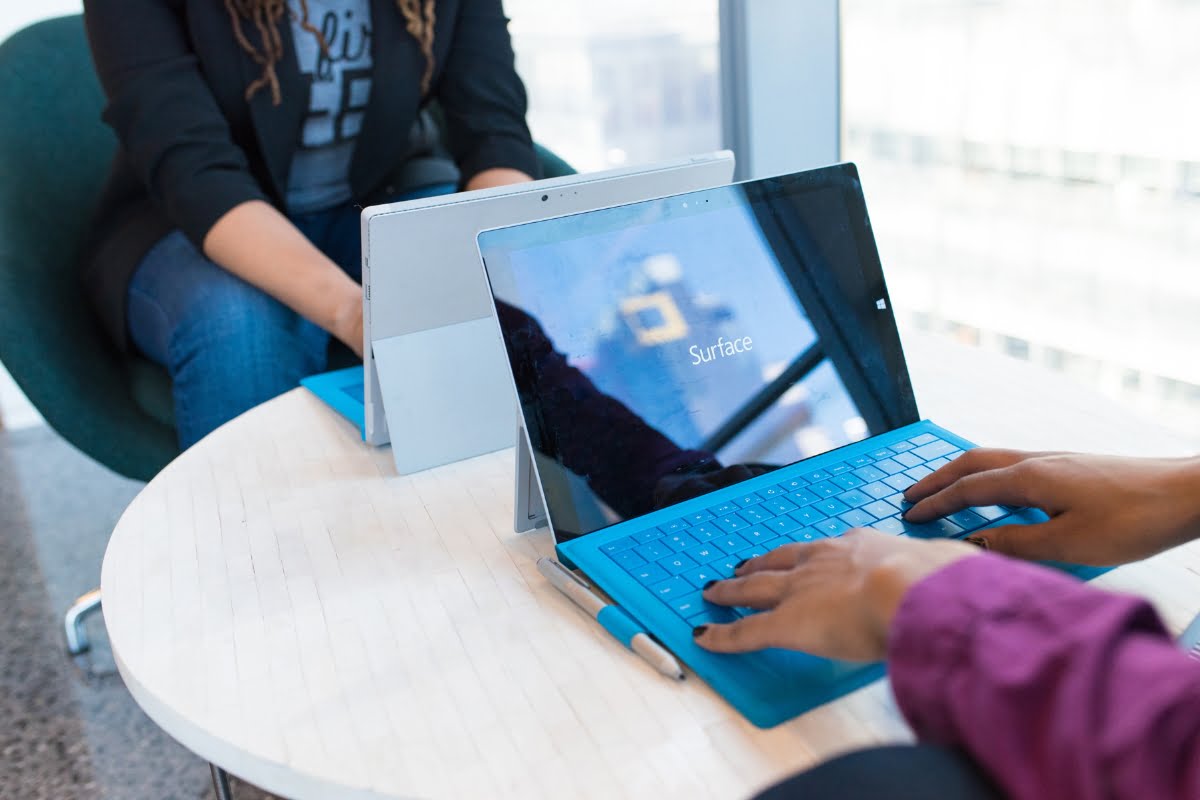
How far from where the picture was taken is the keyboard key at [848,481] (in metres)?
0.82

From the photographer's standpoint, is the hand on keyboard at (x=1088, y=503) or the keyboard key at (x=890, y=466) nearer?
the hand on keyboard at (x=1088, y=503)

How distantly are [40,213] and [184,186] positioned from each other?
349 mm

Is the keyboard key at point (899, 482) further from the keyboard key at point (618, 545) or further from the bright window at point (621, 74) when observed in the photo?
the bright window at point (621, 74)

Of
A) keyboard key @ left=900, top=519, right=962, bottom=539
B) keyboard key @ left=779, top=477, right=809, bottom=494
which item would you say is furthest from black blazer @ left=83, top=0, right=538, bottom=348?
keyboard key @ left=900, top=519, right=962, bottom=539

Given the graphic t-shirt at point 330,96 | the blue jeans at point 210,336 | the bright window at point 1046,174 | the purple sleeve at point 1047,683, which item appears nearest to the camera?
the purple sleeve at point 1047,683

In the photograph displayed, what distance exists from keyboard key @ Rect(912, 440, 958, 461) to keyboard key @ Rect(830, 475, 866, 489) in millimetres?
71

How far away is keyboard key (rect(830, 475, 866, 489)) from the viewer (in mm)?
821

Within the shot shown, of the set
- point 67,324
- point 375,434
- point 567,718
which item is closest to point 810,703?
point 567,718

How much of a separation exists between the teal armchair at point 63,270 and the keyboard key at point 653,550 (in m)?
0.95

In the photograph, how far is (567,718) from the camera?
2.01 ft

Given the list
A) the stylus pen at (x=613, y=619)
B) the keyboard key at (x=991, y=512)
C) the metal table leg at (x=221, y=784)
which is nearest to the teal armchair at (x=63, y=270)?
the metal table leg at (x=221, y=784)

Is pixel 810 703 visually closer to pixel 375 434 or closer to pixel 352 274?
pixel 375 434

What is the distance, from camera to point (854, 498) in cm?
80

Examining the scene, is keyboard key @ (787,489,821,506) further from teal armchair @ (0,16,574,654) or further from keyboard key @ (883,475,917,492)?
teal armchair @ (0,16,574,654)
